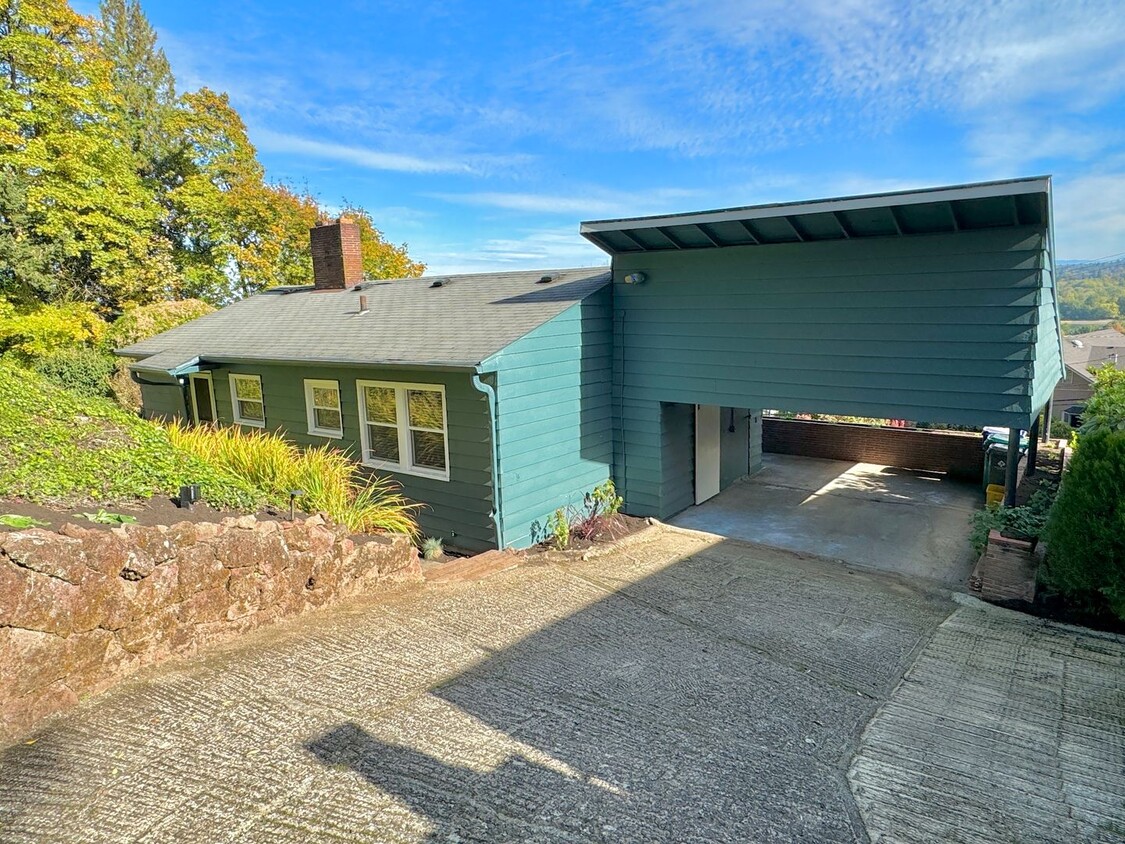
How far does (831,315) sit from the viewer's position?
7.74 m

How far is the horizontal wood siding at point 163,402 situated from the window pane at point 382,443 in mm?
5179

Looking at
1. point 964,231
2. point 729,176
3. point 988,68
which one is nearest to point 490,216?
point 729,176

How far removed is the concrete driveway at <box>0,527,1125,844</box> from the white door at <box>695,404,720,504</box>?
4283 mm

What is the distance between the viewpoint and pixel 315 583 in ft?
18.8

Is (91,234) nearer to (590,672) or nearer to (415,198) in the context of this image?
(415,198)

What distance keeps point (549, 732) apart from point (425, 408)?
17.9ft

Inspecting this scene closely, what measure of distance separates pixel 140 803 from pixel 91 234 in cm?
2092

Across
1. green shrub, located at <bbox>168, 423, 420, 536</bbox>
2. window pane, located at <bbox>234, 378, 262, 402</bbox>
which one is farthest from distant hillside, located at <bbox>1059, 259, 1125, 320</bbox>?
green shrub, located at <bbox>168, 423, 420, 536</bbox>

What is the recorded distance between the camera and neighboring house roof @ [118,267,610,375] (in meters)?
8.39

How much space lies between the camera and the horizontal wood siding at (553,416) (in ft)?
26.1

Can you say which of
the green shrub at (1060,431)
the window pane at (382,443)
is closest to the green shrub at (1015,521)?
the window pane at (382,443)

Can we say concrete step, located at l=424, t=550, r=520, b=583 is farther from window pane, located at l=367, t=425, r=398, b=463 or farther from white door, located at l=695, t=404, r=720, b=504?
white door, located at l=695, t=404, r=720, b=504

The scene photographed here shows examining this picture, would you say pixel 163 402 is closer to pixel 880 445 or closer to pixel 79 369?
pixel 79 369

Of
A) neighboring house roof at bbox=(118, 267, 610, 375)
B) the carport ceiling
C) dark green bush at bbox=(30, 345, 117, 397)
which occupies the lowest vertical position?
dark green bush at bbox=(30, 345, 117, 397)
